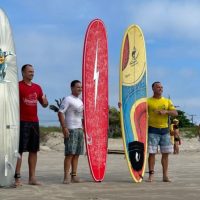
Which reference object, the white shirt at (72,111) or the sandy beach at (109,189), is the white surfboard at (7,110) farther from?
the white shirt at (72,111)

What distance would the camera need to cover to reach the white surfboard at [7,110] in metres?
7.13

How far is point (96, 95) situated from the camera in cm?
840

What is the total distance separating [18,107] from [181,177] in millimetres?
3079

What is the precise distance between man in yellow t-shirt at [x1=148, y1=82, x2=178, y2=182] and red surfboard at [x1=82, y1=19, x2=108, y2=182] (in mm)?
756

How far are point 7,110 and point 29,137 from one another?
482 mm

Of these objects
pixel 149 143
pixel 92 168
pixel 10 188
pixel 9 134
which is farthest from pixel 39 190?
pixel 149 143

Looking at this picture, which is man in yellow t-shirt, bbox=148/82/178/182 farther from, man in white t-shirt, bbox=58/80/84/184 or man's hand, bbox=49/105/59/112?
man's hand, bbox=49/105/59/112

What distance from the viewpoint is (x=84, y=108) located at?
8.05 m

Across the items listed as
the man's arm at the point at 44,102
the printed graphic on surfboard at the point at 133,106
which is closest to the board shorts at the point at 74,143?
the man's arm at the point at 44,102

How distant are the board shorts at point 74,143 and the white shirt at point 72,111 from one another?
0.09 m

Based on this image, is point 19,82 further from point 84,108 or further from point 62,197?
point 62,197

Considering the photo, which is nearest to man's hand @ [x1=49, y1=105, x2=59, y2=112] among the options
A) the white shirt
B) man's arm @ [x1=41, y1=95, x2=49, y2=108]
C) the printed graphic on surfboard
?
the white shirt

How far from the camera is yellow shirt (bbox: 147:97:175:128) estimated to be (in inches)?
326

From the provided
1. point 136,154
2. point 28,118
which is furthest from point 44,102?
point 136,154
